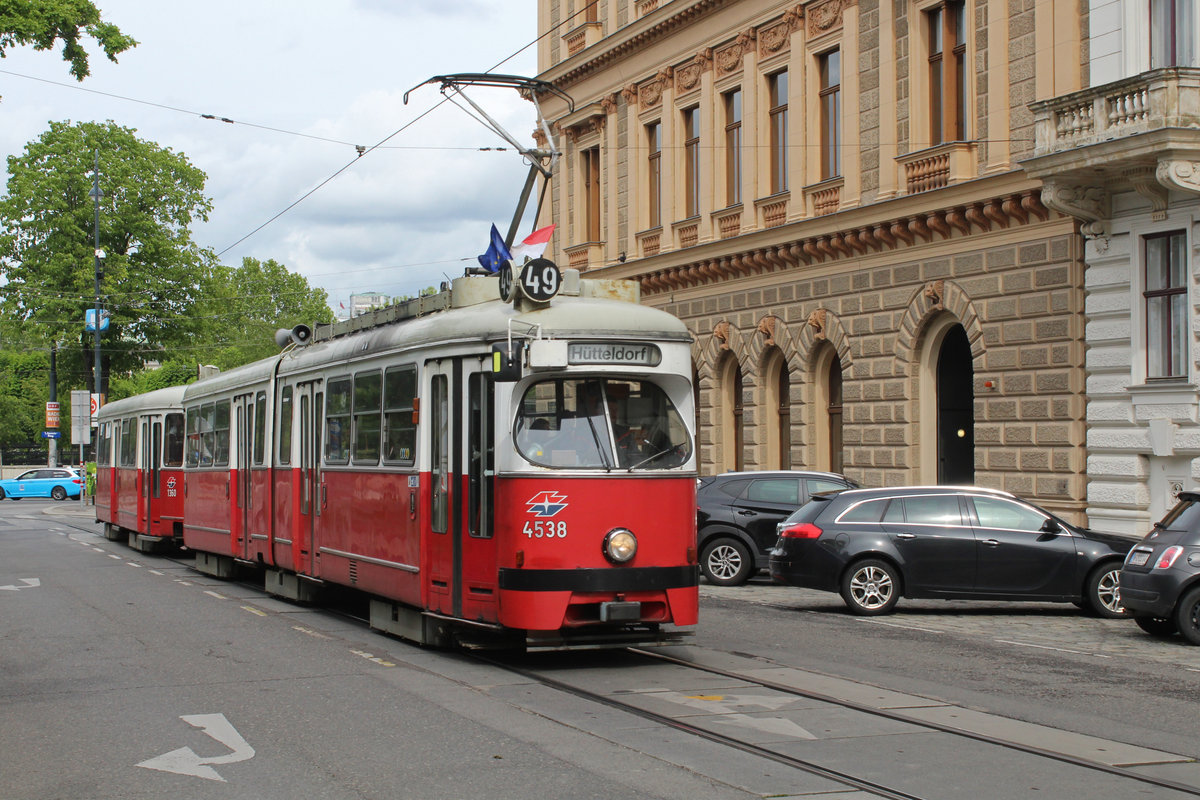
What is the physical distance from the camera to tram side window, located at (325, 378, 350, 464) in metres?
14.9

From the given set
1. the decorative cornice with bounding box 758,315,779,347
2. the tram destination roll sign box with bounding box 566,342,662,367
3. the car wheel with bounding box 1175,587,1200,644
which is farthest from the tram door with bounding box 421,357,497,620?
the decorative cornice with bounding box 758,315,779,347

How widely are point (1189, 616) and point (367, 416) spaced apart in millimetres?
8229

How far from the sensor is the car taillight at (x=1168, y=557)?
14.1m

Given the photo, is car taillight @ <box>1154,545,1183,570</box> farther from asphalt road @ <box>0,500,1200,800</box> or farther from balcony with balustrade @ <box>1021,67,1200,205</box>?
balcony with balustrade @ <box>1021,67,1200,205</box>

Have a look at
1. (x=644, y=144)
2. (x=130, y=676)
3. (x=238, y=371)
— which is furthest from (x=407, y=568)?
(x=644, y=144)

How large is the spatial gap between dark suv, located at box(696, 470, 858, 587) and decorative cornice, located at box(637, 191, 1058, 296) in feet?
18.7

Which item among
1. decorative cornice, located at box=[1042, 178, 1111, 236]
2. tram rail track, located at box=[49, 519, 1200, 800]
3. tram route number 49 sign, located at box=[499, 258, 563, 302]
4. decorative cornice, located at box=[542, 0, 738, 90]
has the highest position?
decorative cornice, located at box=[542, 0, 738, 90]

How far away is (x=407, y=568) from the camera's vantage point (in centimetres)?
1286

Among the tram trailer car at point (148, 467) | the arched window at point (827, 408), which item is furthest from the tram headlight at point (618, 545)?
the arched window at point (827, 408)

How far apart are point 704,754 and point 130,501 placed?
73.6 feet

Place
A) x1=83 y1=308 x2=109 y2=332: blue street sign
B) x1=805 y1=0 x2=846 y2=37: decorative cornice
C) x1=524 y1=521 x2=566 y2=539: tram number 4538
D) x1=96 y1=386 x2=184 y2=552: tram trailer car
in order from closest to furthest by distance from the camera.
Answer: x1=524 y1=521 x2=566 y2=539: tram number 4538 → x1=96 y1=386 x2=184 y2=552: tram trailer car → x1=805 y1=0 x2=846 y2=37: decorative cornice → x1=83 y1=308 x2=109 y2=332: blue street sign

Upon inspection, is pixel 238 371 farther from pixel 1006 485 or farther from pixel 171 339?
pixel 171 339

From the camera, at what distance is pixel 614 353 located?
38.0 feet

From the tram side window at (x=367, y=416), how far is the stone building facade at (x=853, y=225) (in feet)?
40.5
